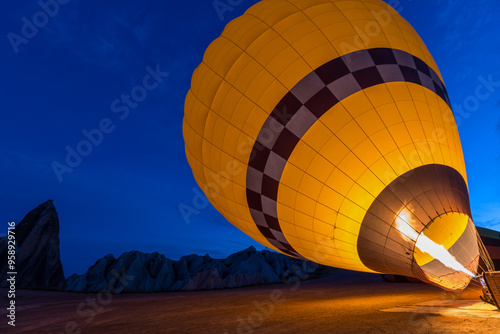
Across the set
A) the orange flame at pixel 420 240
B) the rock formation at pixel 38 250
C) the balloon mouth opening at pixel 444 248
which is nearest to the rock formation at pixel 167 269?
the rock formation at pixel 38 250

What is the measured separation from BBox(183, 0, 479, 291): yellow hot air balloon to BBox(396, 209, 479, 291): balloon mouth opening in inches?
0.9

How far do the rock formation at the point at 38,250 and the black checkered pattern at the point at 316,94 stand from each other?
125ft

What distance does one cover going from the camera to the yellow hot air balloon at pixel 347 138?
495 cm

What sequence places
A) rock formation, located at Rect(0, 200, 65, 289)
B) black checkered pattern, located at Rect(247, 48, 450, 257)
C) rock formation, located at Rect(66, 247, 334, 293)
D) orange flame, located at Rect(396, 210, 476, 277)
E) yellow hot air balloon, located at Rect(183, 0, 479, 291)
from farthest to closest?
rock formation, located at Rect(66, 247, 334, 293), rock formation, located at Rect(0, 200, 65, 289), black checkered pattern, located at Rect(247, 48, 450, 257), yellow hot air balloon, located at Rect(183, 0, 479, 291), orange flame, located at Rect(396, 210, 476, 277)

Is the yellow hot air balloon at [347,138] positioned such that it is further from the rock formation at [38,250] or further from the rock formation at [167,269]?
the rock formation at [38,250]

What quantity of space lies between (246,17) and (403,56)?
11.5ft

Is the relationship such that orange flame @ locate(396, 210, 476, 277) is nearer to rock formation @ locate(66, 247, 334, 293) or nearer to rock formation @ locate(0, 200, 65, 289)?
rock formation @ locate(66, 247, 334, 293)

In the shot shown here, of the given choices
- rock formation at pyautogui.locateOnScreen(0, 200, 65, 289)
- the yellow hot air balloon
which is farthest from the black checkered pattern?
rock formation at pyautogui.locateOnScreen(0, 200, 65, 289)

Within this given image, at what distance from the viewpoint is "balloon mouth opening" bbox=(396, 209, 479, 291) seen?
15.9 feet

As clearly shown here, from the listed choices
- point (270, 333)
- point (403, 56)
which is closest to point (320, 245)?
point (270, 333)

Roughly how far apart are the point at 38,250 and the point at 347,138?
136ft

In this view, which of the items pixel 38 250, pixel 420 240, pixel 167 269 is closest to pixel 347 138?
pixel 420 240

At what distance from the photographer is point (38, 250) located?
33719mm

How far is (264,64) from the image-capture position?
18.4ft
